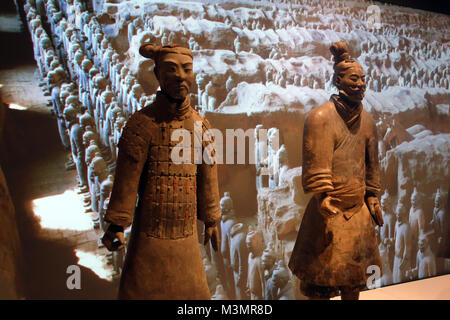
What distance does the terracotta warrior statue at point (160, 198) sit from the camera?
7.49ft

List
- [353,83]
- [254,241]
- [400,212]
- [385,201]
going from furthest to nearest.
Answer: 1. [400,212]
2. [385,201]
3. [254,241]
4. [353,83]

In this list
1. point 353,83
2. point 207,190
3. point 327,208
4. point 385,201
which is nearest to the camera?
point 207,190

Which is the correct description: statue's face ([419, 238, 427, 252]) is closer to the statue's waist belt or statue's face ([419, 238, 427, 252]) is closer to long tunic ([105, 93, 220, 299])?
long tunic ([105, 93, 220, 299])

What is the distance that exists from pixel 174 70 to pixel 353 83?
130 centimetres

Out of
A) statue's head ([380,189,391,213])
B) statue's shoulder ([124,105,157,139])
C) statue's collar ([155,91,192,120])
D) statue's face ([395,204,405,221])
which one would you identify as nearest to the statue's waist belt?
statue's shoulder ([124,105,157,139])

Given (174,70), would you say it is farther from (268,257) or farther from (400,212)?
(400,212)

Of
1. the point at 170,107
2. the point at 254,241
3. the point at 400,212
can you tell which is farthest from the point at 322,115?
the point at 400,212

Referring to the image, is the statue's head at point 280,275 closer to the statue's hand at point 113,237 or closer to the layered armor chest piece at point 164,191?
the layered armor chest piece at point 164,191

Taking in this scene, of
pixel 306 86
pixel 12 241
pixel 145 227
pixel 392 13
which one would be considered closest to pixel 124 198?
pixel 145 227

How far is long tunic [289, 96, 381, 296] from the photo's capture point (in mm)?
2773

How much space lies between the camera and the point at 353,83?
282 cm

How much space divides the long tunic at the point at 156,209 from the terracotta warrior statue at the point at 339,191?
0.90m

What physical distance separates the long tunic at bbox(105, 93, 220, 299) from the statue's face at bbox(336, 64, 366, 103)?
1.19m

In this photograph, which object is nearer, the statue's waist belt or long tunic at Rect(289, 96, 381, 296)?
the statue's waist belt
